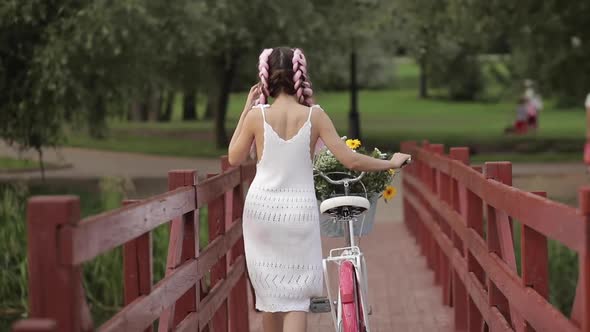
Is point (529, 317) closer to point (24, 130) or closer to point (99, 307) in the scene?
point (99, 307)

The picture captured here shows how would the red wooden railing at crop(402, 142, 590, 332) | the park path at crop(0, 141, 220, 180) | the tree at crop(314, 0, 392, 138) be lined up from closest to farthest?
the red wooden railing at crop(402, 142, 590, 332) → the park path at crop(0, 141, 220, 180) → the tree at crop(314, 0, 392, 138)

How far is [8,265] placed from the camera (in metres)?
13.2

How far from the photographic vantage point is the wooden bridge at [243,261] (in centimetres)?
412

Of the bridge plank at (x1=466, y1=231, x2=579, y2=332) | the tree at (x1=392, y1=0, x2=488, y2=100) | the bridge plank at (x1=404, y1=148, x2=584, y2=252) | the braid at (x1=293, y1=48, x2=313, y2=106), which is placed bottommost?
the bridge plank at (x1=466, y1=231, x2=579, y2=332)

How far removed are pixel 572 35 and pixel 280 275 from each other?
25.2 metres

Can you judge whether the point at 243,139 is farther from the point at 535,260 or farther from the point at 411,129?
the point at 411,129

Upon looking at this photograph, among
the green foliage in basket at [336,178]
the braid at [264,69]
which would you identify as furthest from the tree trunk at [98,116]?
the braid at [264,69]

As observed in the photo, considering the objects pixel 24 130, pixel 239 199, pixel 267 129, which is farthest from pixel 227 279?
pixel 24 130

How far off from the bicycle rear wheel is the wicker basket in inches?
16.9

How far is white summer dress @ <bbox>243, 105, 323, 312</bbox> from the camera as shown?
6.68 metres

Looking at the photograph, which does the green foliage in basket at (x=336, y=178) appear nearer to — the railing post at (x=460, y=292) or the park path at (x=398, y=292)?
the railing post at (x=460, y=292)

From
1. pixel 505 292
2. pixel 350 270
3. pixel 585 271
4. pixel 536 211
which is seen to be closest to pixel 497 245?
pixel 505 292

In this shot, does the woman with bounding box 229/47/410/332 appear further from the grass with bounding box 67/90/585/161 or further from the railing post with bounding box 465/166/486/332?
the grass with bounding box 67/90/585/161

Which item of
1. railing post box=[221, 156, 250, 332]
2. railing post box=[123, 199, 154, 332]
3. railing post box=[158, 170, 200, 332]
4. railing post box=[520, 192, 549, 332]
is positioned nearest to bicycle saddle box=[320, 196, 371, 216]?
railing post box=[158, 170, 200, 332]
